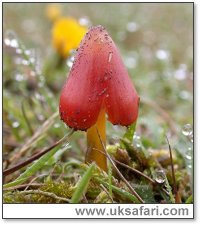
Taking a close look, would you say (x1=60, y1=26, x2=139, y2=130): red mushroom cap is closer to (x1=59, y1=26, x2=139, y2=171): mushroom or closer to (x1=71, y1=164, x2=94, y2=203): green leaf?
(x1=59, y1=26, x2=139, y2=171): mushroom

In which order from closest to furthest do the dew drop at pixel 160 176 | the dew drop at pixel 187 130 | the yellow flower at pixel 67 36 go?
the dew drop at pixel 160 176 < the dew drop at pixel 187 130 < the yellow flower at pixel 67 36

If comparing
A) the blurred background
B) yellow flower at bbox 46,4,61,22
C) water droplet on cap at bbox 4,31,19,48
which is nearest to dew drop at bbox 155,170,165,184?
the blurred background

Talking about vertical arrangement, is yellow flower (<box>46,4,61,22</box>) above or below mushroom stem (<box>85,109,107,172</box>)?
above

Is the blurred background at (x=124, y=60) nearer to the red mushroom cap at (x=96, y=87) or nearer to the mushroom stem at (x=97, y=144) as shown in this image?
the mushroom stem at (x=97, y=144)

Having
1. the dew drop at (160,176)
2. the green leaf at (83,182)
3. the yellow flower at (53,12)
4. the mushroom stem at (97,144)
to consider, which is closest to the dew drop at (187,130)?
the dew drop at (160,176)

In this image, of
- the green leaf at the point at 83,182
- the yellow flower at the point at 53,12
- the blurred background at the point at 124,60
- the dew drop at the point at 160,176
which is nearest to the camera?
the green leaf at the point at 83,182

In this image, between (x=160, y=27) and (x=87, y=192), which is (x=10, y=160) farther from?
(x=160, y=27)
